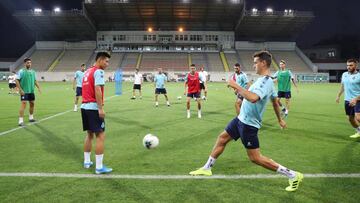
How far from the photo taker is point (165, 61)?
240ft

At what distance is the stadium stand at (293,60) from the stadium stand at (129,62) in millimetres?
33279

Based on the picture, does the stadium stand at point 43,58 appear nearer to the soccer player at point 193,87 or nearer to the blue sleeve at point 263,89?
the soccer player at point 193,87

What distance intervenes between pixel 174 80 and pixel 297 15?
96.7ft

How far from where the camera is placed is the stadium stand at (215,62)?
70125mm

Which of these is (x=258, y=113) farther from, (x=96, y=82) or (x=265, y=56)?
(x=96, y=82)

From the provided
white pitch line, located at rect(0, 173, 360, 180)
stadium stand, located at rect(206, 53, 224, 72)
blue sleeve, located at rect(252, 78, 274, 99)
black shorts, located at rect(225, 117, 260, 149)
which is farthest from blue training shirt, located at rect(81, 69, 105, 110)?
stadium stand, located at rect(206, 53, 224, 72)

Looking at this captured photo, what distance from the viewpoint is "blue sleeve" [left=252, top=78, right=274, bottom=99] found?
16.4ft

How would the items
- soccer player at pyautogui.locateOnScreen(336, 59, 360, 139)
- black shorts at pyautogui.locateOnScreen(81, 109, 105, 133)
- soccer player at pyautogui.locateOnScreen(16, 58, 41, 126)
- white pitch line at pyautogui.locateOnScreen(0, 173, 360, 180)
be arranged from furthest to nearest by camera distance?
soccer player at pyautogui.locateOnScreen(16, 58, 41, 126), soccer player at pyautogui.locateOnScreen(336, 59, 360, 139), black shorts at pyautogui.locateOnScreen(81, 109, 105, 133), white pitch line at pyautogui.locateOnScreen(0, 173, 360, 180)

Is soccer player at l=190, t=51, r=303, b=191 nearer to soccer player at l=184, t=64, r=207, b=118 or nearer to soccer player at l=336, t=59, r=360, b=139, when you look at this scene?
soccer player at l=336, t=59, r=360, b=139

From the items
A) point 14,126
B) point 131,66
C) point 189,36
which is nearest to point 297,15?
point 189,36

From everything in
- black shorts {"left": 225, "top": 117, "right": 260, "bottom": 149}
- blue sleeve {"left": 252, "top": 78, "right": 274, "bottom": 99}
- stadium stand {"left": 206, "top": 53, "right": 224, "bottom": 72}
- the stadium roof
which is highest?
the stadium roof

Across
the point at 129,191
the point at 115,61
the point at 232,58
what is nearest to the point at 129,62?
the point at 115,61

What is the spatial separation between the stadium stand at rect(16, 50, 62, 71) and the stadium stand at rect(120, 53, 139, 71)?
1682 centimetres

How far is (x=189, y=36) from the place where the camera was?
77.1m
